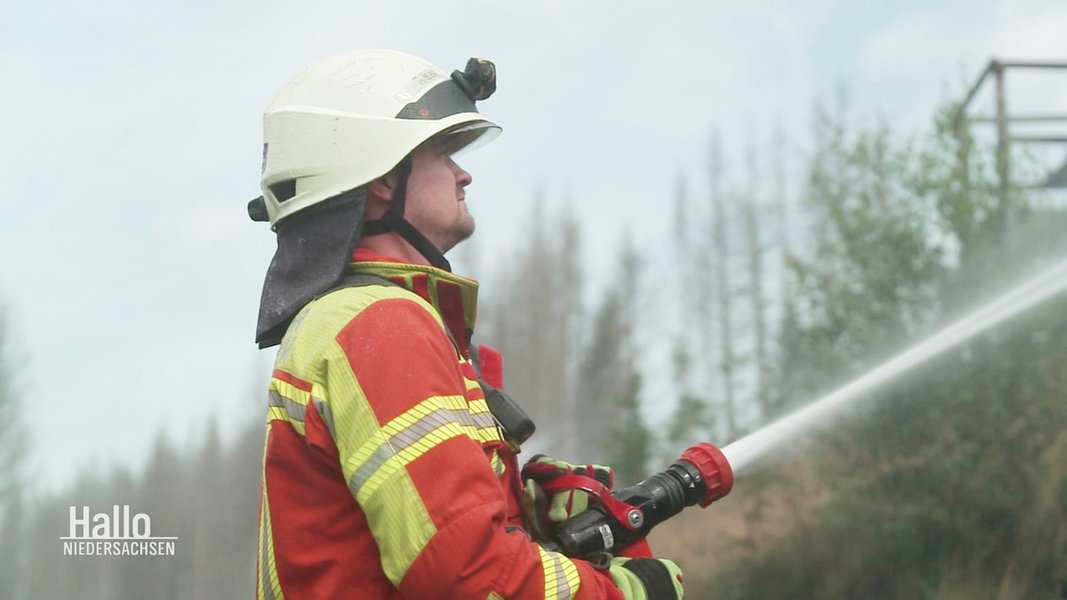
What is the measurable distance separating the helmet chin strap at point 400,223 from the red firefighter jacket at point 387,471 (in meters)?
0.15

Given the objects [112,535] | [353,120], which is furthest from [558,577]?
[112,535]

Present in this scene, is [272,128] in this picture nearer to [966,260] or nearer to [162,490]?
[162,490]

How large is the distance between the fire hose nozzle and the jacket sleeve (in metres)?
0.25

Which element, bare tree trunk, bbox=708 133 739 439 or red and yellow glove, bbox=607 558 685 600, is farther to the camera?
bare tree trunk, bbox=708 133 739 439

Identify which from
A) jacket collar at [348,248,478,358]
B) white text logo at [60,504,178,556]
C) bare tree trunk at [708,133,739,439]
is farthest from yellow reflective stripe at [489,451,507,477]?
bare tree trunk at [708,133,739,439]

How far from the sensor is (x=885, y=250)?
30.1 ft

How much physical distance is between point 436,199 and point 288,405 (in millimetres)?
595

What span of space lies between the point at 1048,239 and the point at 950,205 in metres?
0.80

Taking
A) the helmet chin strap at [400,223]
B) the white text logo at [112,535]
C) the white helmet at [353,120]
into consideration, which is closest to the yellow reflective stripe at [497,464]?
the helmet chin strap at [400,223]

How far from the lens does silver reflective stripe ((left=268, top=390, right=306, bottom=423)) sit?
2.03 m

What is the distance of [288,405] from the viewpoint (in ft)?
6.76

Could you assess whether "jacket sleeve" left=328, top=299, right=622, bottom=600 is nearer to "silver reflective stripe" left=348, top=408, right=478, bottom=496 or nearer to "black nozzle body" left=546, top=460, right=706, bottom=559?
"silver reflective stripe" left=348, top=408, right=478, bottom=496

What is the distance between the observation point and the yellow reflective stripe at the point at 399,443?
187cm

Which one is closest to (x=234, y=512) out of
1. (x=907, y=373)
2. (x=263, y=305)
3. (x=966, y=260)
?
(x=263, y=305)
